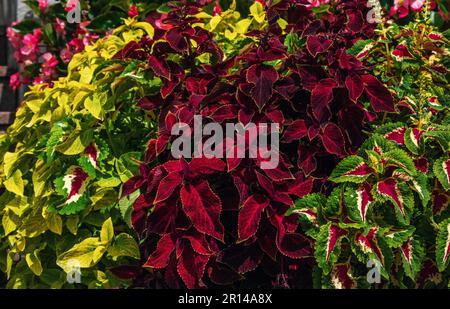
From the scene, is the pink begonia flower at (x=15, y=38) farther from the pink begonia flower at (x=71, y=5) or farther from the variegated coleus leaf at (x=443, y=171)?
the variegated coleus leaf at (x=443, y=171)

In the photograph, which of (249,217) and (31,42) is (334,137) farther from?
(31,42)

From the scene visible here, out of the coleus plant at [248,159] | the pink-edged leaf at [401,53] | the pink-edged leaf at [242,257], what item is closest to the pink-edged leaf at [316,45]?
the coleus plant at [248,159]

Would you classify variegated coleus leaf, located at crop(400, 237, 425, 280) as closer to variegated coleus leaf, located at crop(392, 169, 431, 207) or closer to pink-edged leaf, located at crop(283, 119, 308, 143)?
variegated coleus leaf, located at crop(392, 169, 431, 207)

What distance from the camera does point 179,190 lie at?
1.85 metres

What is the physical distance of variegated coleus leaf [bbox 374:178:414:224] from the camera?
1.73 metres

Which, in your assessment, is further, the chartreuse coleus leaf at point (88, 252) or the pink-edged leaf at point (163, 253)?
the chartreuse coleus leaf at point (88, 252)

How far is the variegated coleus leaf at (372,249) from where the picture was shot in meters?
1.73

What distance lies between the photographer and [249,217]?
1803 millimetres

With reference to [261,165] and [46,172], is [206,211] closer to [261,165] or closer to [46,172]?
[261,165]

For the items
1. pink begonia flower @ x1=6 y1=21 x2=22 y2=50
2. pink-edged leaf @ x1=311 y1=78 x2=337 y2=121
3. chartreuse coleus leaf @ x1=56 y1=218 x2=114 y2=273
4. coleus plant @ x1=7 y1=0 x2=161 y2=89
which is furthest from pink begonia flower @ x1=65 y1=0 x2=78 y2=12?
pink-edged leaf @ x1=311 y1=78 x2=337 y2=121

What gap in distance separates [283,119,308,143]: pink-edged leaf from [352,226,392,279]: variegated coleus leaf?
32 cm

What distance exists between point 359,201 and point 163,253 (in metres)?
0.54

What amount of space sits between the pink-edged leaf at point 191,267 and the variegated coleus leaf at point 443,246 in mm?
596
